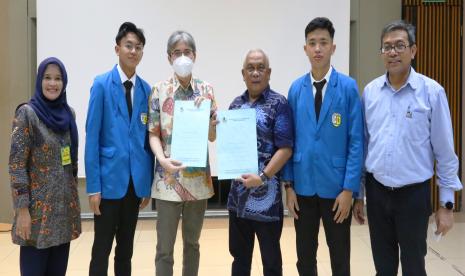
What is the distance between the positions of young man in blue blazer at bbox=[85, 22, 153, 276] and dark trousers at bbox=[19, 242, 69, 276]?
187mm

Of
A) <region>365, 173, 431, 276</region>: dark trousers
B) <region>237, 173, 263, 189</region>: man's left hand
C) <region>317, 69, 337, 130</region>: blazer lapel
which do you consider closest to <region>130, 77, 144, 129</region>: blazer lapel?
<region>237, 173, 263, 189</region>: man's left hand

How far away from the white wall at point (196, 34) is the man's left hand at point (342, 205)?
301cm

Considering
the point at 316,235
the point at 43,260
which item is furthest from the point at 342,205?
the point at 43,260

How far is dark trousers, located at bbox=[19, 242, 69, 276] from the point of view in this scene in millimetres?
2193

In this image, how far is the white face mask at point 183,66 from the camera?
7.64 feet

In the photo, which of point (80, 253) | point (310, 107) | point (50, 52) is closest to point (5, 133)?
point (50, 52)

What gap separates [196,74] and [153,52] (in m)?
0.57

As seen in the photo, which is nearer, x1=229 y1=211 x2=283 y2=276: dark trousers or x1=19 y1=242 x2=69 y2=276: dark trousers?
x1=19 y1=242 x2=69 y2=276: dark trousers

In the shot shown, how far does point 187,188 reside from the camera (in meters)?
2.40

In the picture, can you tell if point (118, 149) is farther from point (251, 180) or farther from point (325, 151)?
point (325, 151)

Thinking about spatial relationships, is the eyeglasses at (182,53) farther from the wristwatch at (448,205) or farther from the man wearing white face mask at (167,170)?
the wristwatch at (448,205)

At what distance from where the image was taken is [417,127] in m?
2.19

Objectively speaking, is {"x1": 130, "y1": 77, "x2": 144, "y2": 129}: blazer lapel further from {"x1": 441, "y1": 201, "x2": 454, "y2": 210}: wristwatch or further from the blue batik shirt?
{"x1": 441, "y1": 201, "x2": 454, "y2": 210}: wristwatch

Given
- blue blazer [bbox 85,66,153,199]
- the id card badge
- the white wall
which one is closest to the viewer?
the id card badge
